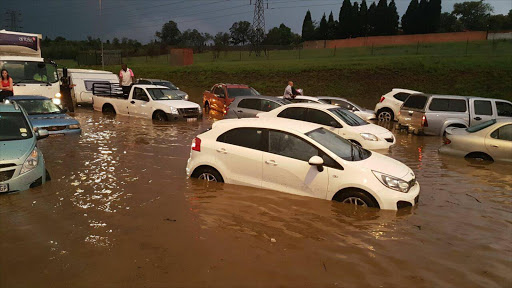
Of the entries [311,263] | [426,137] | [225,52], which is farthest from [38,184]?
[225,52]

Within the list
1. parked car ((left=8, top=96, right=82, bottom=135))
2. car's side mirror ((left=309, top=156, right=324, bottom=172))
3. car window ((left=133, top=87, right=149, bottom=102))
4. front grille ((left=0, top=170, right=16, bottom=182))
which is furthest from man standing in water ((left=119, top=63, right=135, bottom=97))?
car's side mirror ((left=309, top=156, right=324, bottom=172))

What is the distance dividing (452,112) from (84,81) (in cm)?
1767

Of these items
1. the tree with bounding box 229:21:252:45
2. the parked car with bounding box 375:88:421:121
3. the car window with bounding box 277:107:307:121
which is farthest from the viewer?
the tree with bounding box 229:21:252:45

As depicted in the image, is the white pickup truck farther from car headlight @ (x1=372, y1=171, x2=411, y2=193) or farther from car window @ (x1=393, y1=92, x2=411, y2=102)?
car headlight @ (x1=372, y1=171, x2=411, y2=193)

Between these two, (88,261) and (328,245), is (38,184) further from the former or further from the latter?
(328,245)

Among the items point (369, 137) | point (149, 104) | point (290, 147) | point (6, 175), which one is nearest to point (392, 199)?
point (290, 147)

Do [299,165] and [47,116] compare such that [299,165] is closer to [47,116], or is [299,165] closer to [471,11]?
[47,116]

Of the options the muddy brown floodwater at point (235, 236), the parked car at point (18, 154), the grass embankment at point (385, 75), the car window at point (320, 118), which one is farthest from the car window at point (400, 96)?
the parked car at point (18, 154)

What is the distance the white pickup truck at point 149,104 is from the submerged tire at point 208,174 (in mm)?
9068

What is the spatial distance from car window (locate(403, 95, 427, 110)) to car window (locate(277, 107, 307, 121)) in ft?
17.6

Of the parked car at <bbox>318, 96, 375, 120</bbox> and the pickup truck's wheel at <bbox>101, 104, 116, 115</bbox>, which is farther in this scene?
the pickup truck's wheel at <bbox>101, 104, 116, 115</bbox>

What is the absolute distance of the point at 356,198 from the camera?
6.14 meters

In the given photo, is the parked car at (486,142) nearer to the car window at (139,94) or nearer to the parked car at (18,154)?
the parked car at (18,154)

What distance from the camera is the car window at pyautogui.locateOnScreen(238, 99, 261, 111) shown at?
14672 mm
